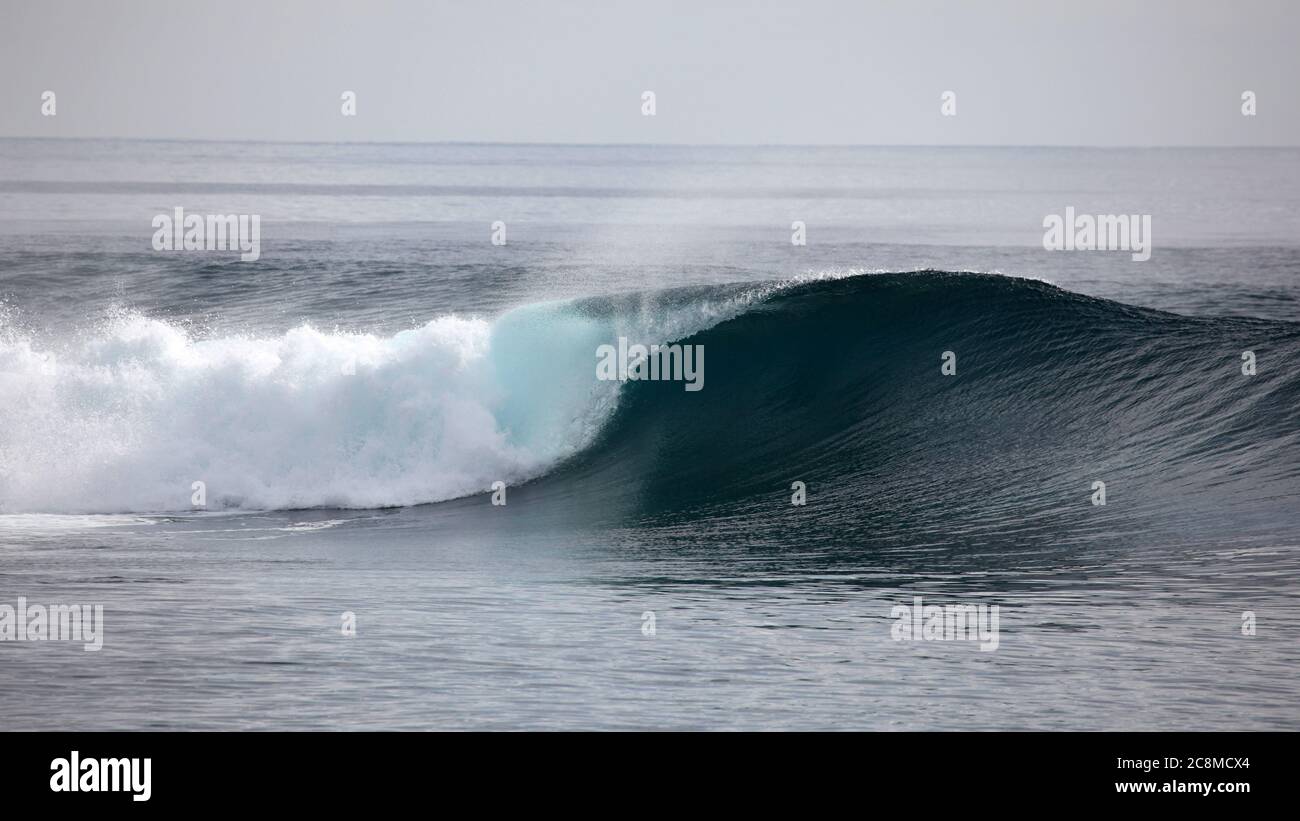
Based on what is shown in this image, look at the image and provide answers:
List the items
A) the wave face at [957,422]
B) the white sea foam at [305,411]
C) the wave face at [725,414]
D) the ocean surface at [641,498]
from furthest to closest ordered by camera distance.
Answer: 1. the white sea foam at [305,411]
2. the wave face at [725,414]
3. the wave face at [957,422]
4. the ocean surface at [641,498]

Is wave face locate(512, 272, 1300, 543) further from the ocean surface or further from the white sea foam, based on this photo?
the white sea foam

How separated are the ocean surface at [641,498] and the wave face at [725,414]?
0.05 metres

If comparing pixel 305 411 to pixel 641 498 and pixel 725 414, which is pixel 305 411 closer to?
pixel 641 498

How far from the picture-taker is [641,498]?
14.5 m

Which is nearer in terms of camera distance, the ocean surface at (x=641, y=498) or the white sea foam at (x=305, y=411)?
the ocean surface at (x=641, y=498)

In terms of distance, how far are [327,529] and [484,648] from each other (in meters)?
4.72

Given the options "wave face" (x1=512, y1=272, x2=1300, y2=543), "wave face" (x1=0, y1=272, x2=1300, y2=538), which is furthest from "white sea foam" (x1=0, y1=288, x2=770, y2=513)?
"wave face" (x1=512, y1=272, x2=1300, y2=543)

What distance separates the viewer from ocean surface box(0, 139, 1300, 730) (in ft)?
27.5

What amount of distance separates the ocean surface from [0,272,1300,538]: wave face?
2.0 inches

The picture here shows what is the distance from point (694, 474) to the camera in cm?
1514

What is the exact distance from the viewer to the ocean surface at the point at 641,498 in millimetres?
8391

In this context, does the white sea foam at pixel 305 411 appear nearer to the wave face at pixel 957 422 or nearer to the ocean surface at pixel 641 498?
the ocean surface at pixel 641 498

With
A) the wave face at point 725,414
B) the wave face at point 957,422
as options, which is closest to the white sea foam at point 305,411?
the wave face at point 725,414
